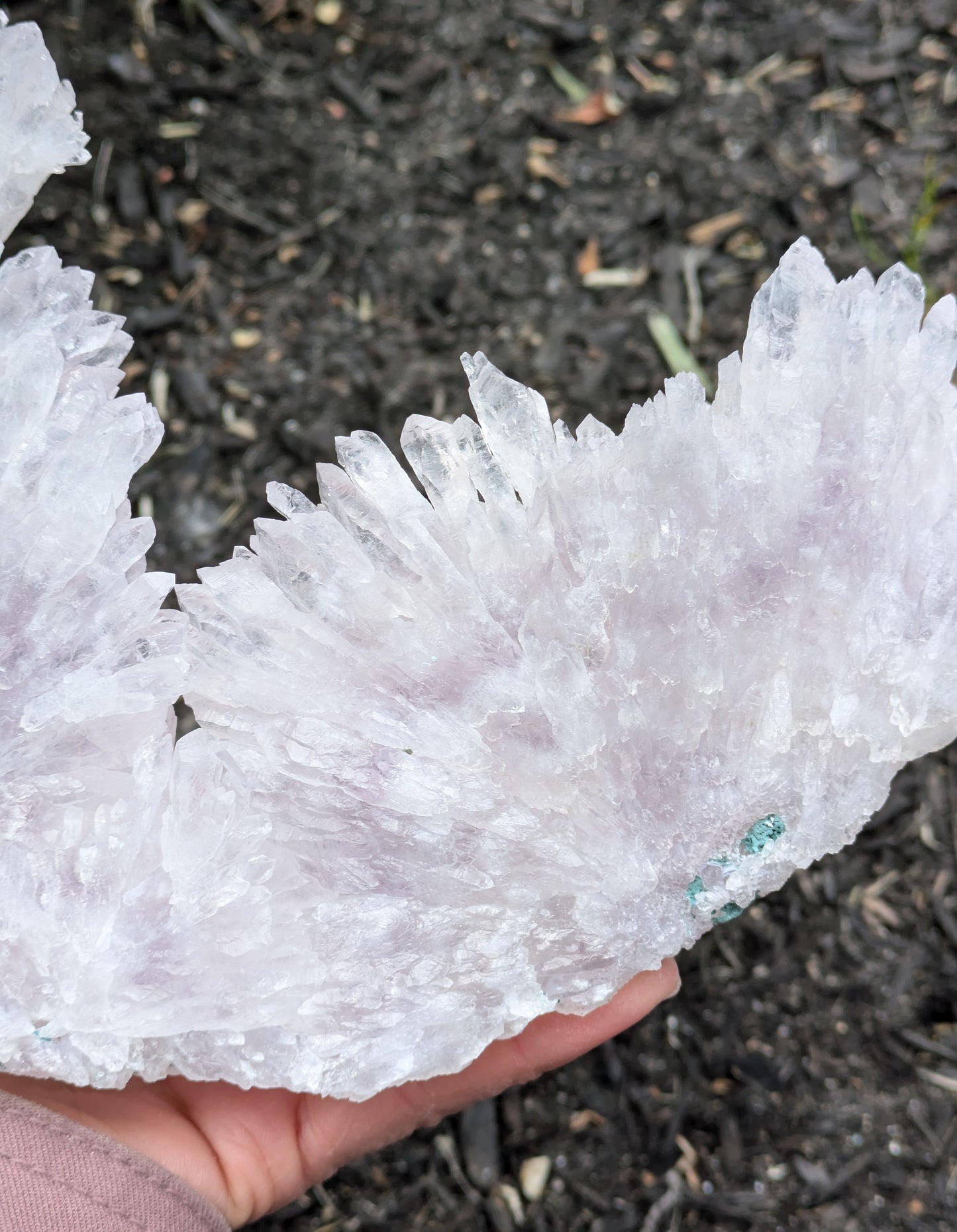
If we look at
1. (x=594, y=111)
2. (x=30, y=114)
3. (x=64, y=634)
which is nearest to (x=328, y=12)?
(x=594, y=111)

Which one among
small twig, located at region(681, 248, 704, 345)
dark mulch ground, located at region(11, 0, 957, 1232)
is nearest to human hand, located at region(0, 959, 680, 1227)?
dark mulch ground, located at region(11, 0, 957, 1232)

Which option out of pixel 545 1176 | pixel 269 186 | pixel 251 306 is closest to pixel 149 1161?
pixel 545 1176

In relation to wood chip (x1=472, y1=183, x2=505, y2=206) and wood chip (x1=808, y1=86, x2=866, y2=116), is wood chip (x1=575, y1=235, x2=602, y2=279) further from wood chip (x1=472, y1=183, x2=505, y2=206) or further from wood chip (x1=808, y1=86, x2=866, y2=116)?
wood chip (x1=808, y1=86, x2=866, y2=116)

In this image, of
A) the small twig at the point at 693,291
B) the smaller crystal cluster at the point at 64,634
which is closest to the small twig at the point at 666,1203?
the smaller crystal cluster at the point at 64,634

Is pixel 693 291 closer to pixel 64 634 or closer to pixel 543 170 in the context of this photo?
pixel 543 170

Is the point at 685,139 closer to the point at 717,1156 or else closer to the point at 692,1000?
the point at 692,1000

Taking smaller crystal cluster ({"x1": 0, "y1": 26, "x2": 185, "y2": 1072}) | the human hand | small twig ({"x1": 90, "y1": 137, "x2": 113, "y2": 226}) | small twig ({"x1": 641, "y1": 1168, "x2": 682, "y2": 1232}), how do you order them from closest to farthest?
1. smaller crystal cluster ({"x1": 0, "y1": 26, "x2": 185, "y2": 1072})
2. the human hand
3. small twig ({"x1": 641, "y1": 1168, "x2": 682, "y2": 1232})
4. small twig ({"x1": 90, "y1": 137, "x2": 113, "y2": 226})
